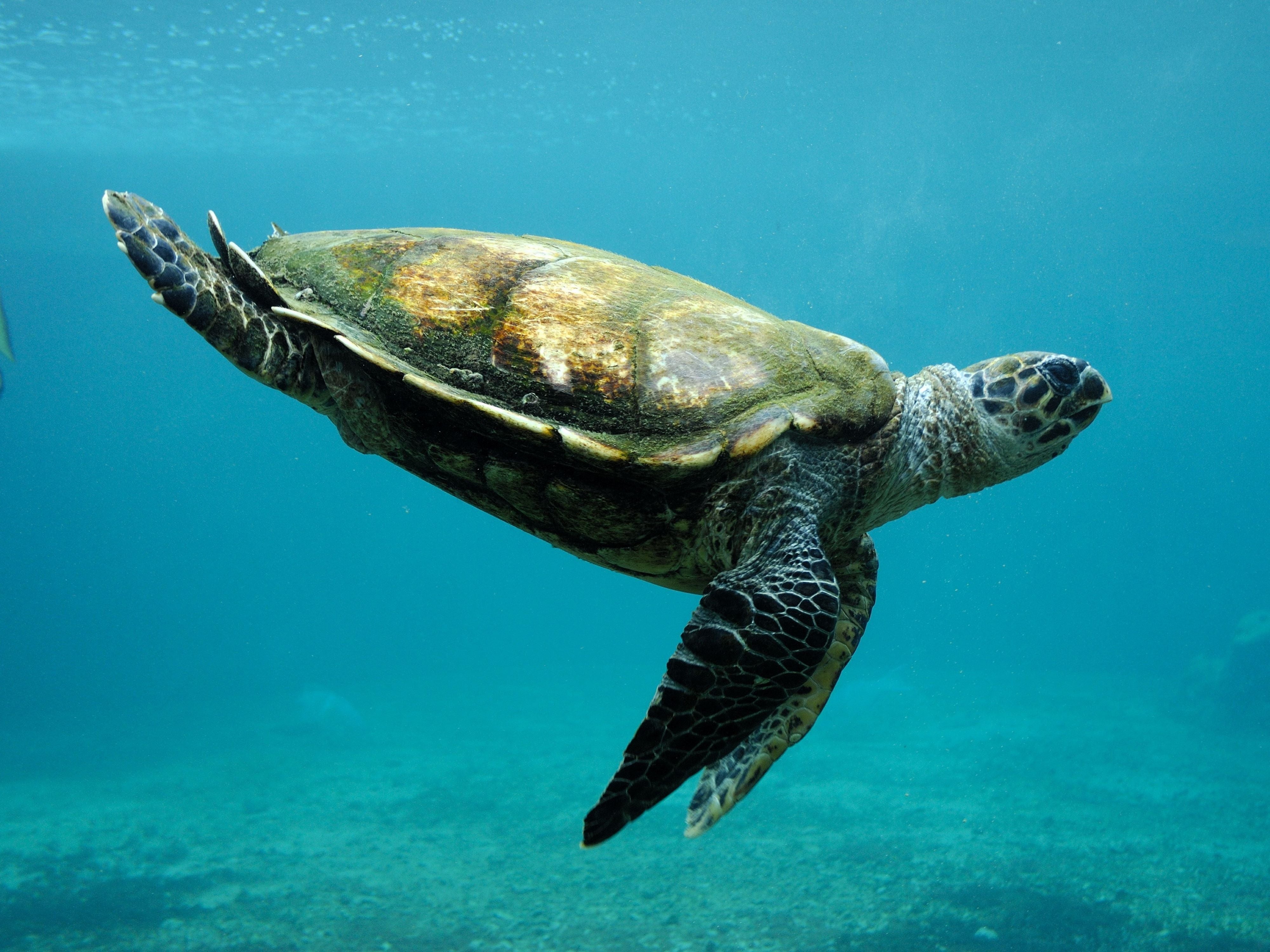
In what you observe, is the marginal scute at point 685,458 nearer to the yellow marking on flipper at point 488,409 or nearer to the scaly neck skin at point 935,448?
the yellow marking on flipper at point 488,409

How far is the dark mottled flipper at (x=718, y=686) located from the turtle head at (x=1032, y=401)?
1502 millimetres

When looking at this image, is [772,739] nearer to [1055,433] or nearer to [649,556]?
[649,556]

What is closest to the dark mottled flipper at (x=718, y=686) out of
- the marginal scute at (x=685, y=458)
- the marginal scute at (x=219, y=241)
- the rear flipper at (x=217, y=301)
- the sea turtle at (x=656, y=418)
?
the sea turtle at (x=656, y=418)

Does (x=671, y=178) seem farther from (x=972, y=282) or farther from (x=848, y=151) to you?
(x=972, y=282)

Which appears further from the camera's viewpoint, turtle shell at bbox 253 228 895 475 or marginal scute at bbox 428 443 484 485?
marginal scute at bbox 428 443 484 485

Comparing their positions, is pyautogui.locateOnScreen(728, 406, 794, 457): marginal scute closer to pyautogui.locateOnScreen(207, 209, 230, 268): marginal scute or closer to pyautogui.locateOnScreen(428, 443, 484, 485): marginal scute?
pyautogui.locateOnScreen(428, 443, 484, 485): marginal scute

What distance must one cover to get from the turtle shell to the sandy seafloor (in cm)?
764

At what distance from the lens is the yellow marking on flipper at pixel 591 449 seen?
2785 millimetres

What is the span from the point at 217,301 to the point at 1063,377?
12.6ft

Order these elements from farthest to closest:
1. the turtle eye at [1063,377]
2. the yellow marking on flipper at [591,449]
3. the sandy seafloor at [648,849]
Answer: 1. the sandy seafloor at [648,849]
2. the turtle eye at [1063,377]
3. the yellow marking on flipper at [591,449]

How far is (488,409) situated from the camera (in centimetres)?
→ 284

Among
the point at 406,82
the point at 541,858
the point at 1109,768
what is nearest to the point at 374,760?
the point at 541,858

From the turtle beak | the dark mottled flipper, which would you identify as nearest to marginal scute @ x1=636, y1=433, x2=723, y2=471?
the dark mottled flipper

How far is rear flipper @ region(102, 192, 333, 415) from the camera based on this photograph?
A: 307 cm
